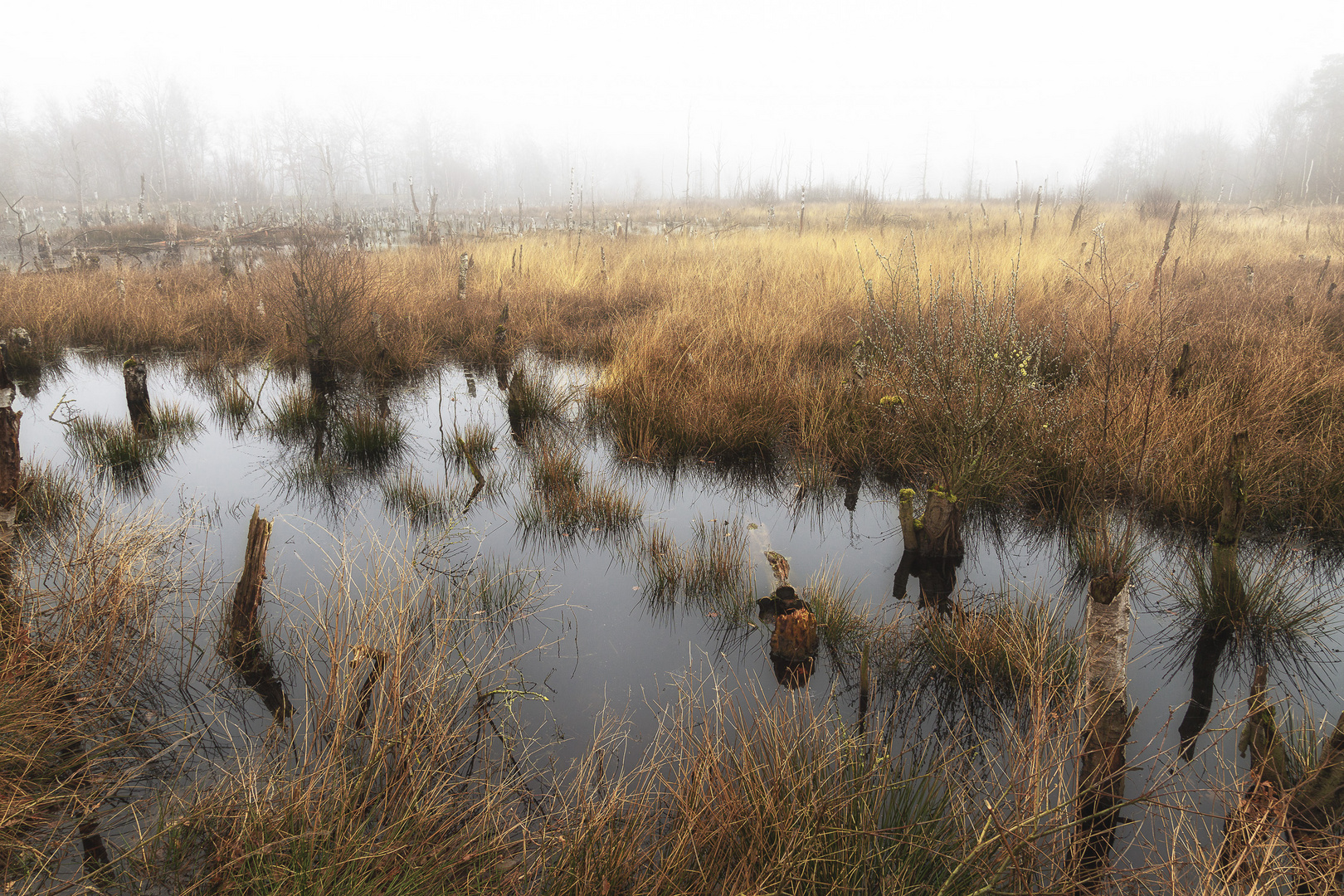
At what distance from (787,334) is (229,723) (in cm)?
568

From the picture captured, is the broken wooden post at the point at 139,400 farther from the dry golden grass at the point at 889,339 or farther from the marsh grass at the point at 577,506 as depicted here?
the marsh grass at the point at 577,506

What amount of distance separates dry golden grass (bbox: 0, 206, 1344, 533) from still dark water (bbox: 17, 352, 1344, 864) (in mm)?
436

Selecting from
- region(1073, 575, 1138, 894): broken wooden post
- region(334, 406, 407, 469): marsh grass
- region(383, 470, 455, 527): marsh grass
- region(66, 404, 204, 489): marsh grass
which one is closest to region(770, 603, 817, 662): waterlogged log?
region(1073, 575, 1138, 894): broken wooden post

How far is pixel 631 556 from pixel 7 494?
8.44ft

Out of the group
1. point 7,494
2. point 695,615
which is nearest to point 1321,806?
point 695,615

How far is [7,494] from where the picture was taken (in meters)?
2.45

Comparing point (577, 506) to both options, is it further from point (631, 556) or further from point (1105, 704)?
point (1105, 704)

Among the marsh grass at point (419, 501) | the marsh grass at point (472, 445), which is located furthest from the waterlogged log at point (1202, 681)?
the marsh grass at point (472, 445)

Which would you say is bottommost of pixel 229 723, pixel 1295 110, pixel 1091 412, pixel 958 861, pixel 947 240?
pixel 229 723

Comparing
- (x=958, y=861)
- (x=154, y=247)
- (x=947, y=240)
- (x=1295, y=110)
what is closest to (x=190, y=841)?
(x=958, y=861)

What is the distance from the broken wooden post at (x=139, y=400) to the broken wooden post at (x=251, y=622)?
3414 mm

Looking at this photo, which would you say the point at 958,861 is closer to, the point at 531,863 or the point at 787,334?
the point at 531,863

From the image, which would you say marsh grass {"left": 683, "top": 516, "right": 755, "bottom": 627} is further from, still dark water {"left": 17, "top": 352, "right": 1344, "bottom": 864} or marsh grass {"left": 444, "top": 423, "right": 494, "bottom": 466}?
marsh grass {"left": 444, "top": 423, "right": 494, "bottom": 466}

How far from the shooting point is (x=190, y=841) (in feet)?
5.63
